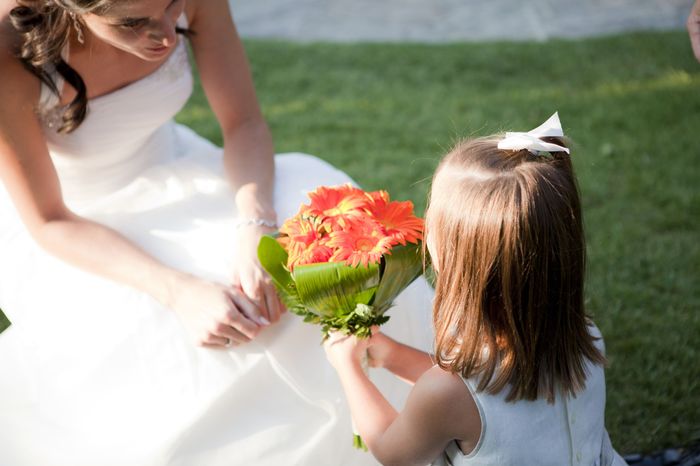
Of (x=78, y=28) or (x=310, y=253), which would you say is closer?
(x=310, y=253)

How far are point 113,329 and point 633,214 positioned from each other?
117 inches

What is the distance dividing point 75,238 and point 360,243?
0.89 meters

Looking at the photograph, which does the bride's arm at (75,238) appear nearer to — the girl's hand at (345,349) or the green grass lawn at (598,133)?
the girl's hand at (345,349)

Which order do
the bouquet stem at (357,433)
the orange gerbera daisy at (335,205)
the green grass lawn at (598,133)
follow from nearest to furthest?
the orange gerbera daisy at (335,205), the bouquet stem at (357,433), the green grass lawn at (598,133)

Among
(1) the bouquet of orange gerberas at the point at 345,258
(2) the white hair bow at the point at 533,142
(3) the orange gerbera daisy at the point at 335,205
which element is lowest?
(1) the bouquet of orange gerberas at the point at 345,258

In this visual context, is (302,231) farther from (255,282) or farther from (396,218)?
(255,282)

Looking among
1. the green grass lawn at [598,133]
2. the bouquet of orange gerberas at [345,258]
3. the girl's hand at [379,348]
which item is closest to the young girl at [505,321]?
the bouquet of orange gerberas at [345,258]

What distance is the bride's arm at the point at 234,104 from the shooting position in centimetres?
248

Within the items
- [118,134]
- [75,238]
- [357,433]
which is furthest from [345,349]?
[118,134]

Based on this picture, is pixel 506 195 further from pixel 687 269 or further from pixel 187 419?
pixel 687 269

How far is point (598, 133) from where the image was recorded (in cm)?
500

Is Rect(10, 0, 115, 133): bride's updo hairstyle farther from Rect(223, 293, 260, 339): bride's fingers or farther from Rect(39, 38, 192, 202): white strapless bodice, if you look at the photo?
Rect(223, 293, 260, 339): bride's fingers

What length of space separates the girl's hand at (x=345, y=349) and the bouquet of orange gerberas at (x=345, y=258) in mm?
24

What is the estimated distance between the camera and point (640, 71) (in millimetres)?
5762
